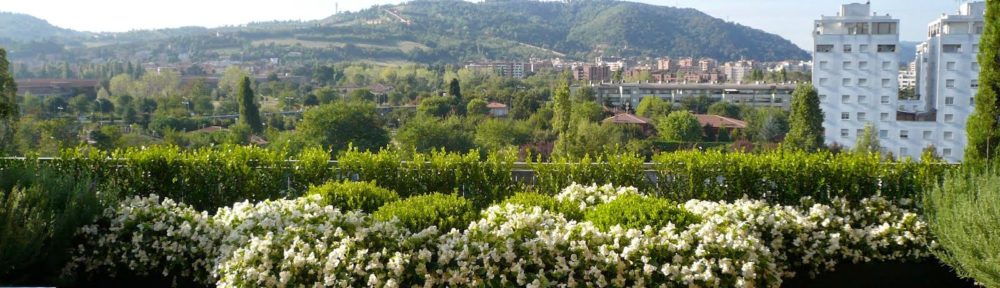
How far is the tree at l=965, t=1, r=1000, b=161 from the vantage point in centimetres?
573

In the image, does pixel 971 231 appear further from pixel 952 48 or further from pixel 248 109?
pixel 952 48

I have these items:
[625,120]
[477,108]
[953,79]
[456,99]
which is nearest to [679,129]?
[625,120]

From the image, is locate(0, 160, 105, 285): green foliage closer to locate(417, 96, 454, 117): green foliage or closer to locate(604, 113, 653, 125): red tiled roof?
locate(604, 113, 653, 125): red tiled roof

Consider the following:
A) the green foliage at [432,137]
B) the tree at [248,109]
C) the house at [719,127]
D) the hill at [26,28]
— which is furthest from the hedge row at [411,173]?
the hill at [26,28]

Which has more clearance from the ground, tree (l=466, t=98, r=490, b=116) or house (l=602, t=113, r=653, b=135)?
tree (l=466, t=98, r=490, b=116)

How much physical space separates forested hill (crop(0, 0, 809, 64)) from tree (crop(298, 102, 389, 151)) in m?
58.0

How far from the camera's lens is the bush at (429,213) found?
3832 millimetres

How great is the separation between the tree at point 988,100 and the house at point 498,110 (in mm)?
43508

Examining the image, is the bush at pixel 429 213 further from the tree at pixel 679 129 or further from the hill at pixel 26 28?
the hill at pixel 26 28

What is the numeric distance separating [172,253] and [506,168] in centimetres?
229

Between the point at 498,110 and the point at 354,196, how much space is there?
4603cm

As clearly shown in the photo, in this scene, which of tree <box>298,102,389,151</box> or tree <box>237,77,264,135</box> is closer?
tree <box>298,102,389,151</box>

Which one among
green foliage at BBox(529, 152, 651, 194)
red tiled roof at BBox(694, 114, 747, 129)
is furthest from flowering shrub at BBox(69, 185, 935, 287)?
red tiled roof at BBox(694, 114, 747, 129)

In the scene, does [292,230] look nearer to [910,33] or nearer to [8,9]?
[910,33]
